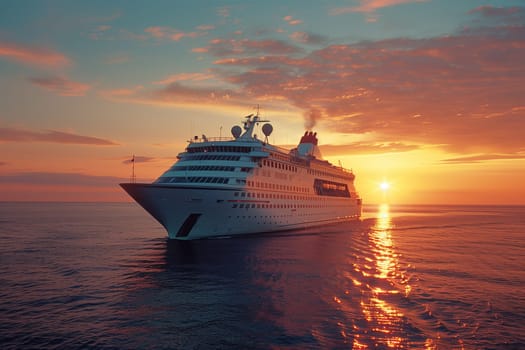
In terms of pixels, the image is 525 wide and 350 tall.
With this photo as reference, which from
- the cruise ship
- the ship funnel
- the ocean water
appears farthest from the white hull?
the ship funnel

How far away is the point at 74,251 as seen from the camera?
3788cm

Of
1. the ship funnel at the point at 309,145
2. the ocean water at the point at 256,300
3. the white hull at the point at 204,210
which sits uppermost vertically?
the ship funnel at the point at 309,145

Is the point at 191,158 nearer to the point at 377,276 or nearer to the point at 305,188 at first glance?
the point at 305,188

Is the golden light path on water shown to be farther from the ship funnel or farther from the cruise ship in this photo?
the ship funnel

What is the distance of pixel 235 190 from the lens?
42469 millimetres

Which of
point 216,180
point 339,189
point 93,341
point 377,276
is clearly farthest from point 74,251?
point 339,189

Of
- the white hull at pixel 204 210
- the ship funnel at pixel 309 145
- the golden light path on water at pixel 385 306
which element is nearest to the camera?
the golden light path on water at pixel 385 306

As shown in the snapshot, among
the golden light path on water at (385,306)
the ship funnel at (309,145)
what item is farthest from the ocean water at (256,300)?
the ship funnel at (309,145)

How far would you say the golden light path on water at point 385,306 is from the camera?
15.1m

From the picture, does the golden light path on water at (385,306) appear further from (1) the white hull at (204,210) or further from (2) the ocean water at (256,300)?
(1) the white hull at (204,210)

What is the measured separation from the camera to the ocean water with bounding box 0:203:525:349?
15273 mm

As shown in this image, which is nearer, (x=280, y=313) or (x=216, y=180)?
(x=280, y=313)

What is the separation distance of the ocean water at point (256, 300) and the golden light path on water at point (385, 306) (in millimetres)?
66

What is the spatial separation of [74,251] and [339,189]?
191 feet
